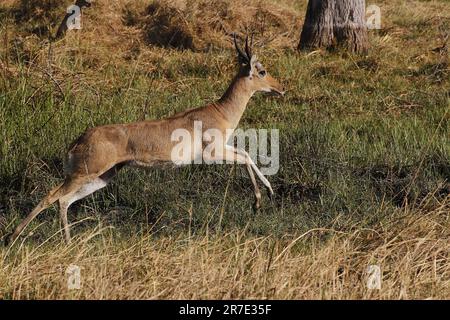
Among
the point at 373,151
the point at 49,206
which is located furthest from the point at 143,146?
the point at 373,151

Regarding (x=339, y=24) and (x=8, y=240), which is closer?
(x=8, y=240)

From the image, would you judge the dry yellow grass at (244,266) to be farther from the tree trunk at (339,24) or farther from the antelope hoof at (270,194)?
the tree trunk at (339,24)

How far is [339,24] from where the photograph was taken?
13.8 metres

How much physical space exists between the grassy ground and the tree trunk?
206 mm

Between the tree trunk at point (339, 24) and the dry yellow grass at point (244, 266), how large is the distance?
20.1 ft

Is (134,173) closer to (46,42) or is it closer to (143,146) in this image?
(143,146)

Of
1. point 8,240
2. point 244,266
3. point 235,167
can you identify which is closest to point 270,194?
point 235,167

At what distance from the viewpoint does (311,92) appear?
12.5m

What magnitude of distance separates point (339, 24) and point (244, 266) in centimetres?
733

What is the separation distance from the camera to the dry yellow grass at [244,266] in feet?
21.9

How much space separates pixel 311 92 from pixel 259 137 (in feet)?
6.06

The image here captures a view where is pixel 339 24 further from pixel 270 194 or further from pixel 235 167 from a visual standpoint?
pixel 270 194

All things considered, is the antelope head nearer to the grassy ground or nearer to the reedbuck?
the reedbuck

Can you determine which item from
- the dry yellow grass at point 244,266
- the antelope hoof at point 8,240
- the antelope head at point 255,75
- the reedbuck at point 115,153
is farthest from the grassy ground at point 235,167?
the antelope head at point 255,75
